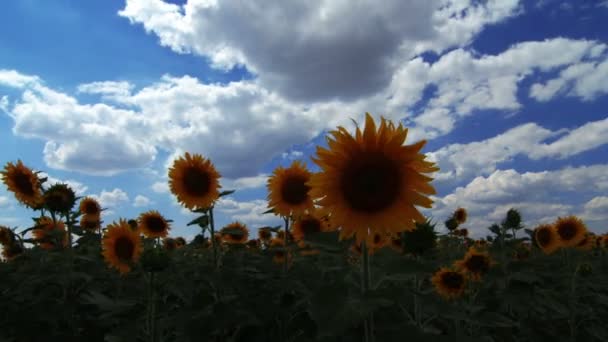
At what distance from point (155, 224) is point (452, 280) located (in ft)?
18.3

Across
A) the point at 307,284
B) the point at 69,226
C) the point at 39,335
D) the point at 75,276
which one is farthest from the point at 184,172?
the point at 307,284

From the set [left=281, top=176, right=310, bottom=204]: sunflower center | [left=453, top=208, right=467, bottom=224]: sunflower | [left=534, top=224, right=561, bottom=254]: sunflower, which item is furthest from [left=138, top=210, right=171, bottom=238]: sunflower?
[left=453, top=208, right=467, bottom=224]: sunflower

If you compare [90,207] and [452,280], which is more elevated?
[90,207]

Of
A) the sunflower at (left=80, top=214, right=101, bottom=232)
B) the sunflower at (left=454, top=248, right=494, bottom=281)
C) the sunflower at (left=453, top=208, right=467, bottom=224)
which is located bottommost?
the sunflower at (left=454, top=248, right=494, bottom=281)

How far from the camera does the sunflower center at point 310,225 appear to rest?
6656 millimetres

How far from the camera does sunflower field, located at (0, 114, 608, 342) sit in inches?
112

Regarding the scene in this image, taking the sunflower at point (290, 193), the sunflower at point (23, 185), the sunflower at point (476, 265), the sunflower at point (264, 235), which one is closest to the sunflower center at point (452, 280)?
the sunflower at point (476, 265)

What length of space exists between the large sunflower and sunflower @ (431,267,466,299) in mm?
2429

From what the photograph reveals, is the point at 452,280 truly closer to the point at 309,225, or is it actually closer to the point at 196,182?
the point at 309,225

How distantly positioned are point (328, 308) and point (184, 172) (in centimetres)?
461

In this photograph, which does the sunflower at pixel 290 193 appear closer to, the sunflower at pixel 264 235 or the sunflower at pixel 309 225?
the sunflower at pixel 309 225

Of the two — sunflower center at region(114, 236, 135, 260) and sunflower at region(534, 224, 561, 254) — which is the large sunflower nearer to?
sunflower center at region(114, 236, 135, 260)

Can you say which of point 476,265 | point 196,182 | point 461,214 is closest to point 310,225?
point 196,182

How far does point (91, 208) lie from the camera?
9828mm
